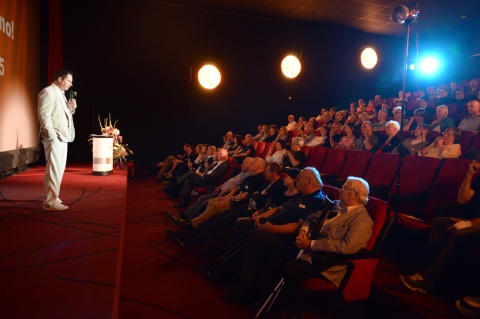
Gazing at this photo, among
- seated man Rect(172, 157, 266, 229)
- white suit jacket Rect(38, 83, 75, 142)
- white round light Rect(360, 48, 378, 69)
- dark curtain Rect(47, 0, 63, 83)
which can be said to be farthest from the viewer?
white round light Rect(360, 48, 378, 69)

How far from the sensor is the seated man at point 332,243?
1.99 m

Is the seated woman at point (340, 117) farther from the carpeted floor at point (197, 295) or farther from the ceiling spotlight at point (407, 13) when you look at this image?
the carpeted floor at point (197, 295)

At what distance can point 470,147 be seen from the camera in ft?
13.2

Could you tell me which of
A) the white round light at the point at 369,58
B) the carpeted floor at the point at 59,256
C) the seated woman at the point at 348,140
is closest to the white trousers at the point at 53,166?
the carpeted floor at the point at 59,256

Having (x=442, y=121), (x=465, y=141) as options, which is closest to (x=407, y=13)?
(x=465, y=141)

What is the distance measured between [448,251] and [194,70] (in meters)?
7.43

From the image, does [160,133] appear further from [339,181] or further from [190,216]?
[339,181]

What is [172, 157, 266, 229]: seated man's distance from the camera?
3639 mm

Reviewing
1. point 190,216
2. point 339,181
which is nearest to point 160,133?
point 190,216

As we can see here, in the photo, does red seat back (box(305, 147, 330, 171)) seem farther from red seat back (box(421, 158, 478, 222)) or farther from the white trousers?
the white trousers

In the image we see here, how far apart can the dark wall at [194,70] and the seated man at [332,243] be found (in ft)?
22.7

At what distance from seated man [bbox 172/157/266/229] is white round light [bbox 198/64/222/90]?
5399mm

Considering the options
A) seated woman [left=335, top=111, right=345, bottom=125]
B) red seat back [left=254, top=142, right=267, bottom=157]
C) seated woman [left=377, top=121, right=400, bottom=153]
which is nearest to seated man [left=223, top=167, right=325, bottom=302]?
seated woman [left=377, top=121, right=400, bottom=153]

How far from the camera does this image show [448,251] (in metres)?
2.35
